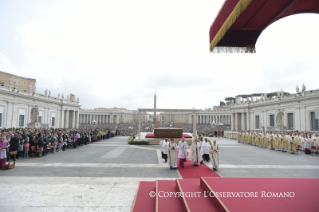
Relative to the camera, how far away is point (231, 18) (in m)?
3.64

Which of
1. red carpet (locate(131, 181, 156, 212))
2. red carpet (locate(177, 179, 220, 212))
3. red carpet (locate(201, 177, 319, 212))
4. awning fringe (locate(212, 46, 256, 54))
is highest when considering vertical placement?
awning fringe (locate(212, 46, 256, 54))

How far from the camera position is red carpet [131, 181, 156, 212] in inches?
194

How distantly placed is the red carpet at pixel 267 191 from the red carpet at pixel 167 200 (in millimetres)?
1130

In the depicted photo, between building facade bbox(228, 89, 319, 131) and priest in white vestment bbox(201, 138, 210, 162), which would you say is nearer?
priest in white vestment bbox(201, 138, 210, 162)

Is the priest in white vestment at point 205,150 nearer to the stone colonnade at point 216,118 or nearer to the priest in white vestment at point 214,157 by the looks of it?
the priest in white vestment at point 214,157

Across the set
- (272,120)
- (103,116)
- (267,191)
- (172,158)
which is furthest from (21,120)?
(103,116)

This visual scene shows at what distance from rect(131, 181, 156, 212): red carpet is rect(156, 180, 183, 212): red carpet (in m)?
0.25

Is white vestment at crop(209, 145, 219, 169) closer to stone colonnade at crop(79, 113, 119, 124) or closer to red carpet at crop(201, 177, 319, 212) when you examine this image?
red carpet at crop(201, 177, 319, 212)

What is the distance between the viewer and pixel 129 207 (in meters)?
5.10

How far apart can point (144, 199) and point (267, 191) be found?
11.8ft

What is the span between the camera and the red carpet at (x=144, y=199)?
4.92m

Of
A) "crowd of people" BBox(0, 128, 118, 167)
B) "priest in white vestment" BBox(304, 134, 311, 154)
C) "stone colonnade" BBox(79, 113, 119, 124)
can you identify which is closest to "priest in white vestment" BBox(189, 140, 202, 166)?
"crowd of people" BBox(0, 128, 118, 167)

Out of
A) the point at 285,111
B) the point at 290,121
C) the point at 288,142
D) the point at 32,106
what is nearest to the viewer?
the point at 288,142

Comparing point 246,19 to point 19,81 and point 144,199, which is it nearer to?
point 144,199
